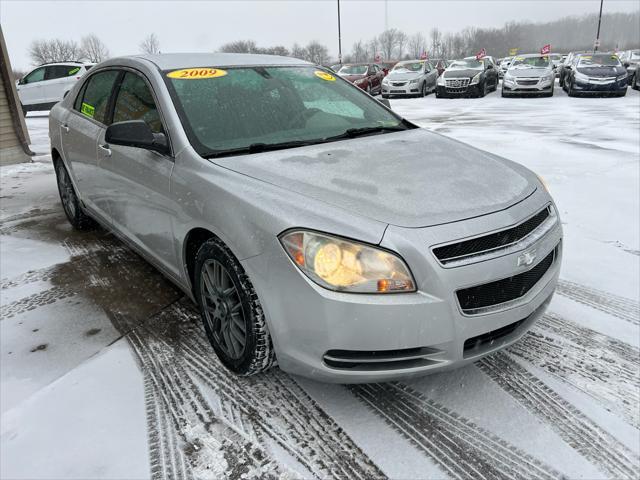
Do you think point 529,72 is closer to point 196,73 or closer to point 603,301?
point 603,301

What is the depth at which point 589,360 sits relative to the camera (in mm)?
2562

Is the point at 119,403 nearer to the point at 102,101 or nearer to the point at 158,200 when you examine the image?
the point at 158,200

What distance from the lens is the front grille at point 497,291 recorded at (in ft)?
6.36

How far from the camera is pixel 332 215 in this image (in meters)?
1.98

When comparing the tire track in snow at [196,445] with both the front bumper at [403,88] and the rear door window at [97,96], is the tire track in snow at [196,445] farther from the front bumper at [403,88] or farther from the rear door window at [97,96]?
the front bumper at [403,88]

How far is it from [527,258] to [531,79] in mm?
17393

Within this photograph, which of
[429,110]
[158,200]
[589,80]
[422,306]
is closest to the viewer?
[422,306]

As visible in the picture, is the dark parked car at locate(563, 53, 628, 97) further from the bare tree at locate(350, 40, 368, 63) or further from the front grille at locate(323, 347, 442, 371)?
the bare tree at locate(350, 40, 368, 63)

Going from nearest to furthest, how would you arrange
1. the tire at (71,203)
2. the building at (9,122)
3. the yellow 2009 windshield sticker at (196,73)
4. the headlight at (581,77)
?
Answer: the yellow 2009 windshield sticker at (196,73) → the tire at (71,203) → the building at (9,122) → the headlight at (581,77)

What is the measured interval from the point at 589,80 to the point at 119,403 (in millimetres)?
18317

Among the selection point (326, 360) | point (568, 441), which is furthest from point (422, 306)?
point (568, 441)

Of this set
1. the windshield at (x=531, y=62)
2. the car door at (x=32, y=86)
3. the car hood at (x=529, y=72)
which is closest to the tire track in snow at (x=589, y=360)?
the car hood at (x=529, y=72)

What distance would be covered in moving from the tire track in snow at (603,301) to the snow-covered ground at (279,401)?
0.01 metres

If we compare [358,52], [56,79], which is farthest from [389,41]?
A: [56,79]
